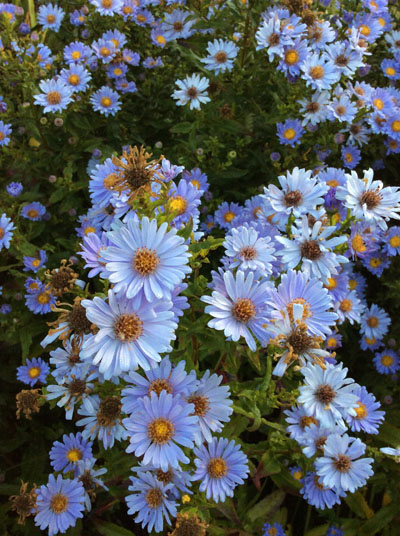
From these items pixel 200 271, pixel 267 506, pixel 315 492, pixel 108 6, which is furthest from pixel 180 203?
pixel 108 6

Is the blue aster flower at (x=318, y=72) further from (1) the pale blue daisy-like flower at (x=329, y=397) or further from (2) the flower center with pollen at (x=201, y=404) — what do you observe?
(2) the flower center with pollen at (x=201, y=404)

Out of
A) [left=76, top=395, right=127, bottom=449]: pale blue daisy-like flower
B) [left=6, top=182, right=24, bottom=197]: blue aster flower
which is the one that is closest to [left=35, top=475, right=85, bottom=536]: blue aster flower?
[left=76, top=395, right=127, bottom=449]: pale blue daisy-like flower

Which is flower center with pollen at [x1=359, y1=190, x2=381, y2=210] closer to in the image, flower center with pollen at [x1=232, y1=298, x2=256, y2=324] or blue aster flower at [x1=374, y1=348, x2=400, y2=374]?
A: flower center with pollen at [x1=232, y1=298, x2=256, y2=324]

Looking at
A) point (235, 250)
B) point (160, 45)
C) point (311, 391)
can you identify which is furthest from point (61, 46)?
point (311, 391)

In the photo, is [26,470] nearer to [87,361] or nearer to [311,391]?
[87,361]

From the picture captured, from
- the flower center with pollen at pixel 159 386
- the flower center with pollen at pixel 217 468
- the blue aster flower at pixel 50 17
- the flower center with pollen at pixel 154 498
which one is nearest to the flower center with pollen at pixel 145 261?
the flower center with pollen at pixel 159 386

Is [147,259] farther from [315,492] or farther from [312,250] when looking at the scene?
[315,492]
